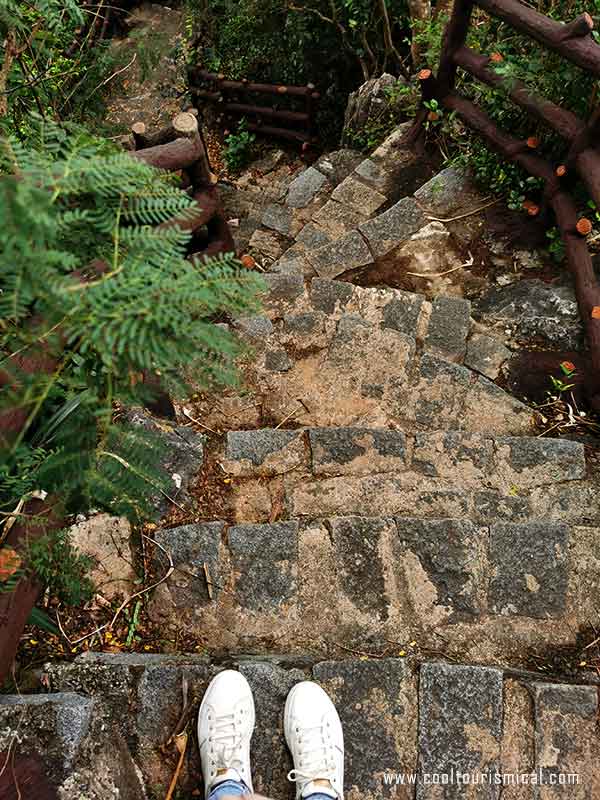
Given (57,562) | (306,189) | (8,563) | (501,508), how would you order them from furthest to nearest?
(306,189) → (501,508) → (57,562) → (8,563)

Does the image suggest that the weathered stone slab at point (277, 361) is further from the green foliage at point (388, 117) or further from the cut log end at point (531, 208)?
the green foliage at point (388, 117)

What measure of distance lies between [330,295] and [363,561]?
1.43 m

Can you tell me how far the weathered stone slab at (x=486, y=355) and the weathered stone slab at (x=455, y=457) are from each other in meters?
0.45

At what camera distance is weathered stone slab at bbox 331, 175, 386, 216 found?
11.9 ft

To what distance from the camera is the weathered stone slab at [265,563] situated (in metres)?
1.81

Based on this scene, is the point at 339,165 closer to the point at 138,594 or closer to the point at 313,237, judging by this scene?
the point at 313,237

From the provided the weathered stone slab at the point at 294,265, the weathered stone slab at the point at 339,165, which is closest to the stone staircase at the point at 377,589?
the weathered stone slab at the point at 294,265

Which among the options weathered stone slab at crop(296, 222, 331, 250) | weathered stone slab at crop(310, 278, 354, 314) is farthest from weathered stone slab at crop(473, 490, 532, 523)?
weathered stone slab at crop(296, 222, 331, 250)

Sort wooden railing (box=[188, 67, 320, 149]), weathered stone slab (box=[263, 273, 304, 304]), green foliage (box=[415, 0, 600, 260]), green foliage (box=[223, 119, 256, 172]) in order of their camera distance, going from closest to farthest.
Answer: green foliage (box=[415, 0, 600, 260]) < weathered stone slab (box=[263, 273, 304, 304]) < wooden railing (box=[188, 67, 320, 149]) < green foliage (box=[223, 119, 256, 172])

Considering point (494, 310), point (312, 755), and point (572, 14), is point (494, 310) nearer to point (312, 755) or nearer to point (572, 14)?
point (572, 14)

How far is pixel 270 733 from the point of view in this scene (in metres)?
1.68

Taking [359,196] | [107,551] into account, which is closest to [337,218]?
[359,196]

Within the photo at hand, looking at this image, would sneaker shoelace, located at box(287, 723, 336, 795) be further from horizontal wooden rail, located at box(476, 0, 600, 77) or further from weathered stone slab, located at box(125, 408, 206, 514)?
horizontal wooden rail, located at box(476, 0, 600, 77)

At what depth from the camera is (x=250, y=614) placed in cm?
180
